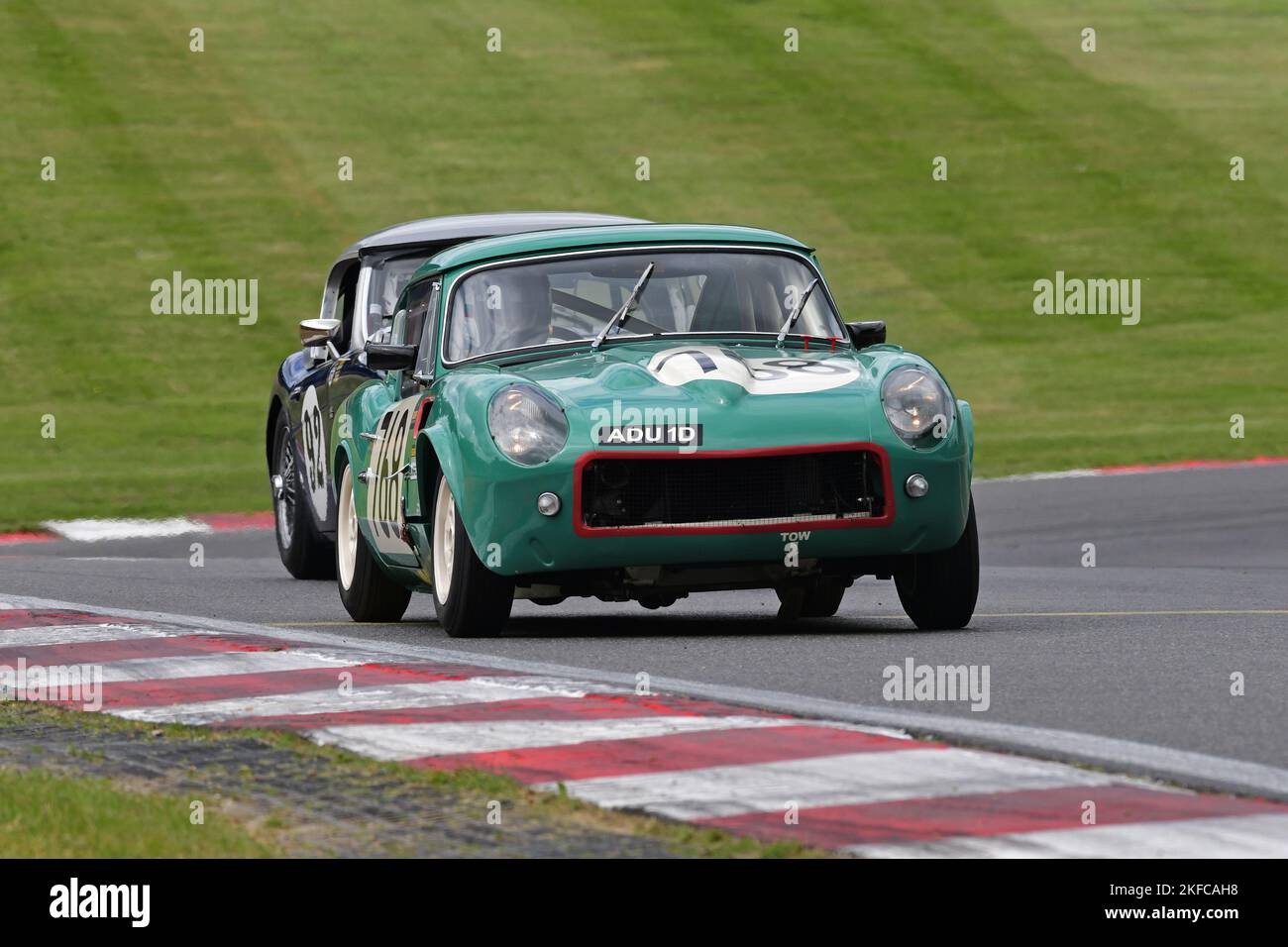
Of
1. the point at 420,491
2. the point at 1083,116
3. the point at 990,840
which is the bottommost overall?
the point at 990,840

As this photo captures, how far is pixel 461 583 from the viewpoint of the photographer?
8.87 metres

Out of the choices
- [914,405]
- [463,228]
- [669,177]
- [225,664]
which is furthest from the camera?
[669,177]

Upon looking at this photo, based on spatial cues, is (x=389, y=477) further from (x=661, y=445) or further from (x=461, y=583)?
(x=661, y=445)

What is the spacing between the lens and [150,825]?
522cm

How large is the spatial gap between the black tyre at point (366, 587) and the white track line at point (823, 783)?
4.91m

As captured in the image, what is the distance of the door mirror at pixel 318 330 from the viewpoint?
12.5m

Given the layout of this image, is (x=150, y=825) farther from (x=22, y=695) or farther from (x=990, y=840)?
(x=22, y=695)

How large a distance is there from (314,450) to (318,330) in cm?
72

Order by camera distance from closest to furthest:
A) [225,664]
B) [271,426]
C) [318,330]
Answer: [225,664], [318,330], [271,426]

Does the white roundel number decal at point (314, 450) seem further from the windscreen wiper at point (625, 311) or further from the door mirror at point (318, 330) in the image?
the windscreen wiper at point (625, 311)

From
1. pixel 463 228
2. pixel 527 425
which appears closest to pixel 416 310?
pixel 527 425

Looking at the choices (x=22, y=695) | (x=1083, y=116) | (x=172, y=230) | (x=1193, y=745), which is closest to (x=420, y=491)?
(x=22, y=695)

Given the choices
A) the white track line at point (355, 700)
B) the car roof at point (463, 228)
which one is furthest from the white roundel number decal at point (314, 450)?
the white track line at point (355, 700)

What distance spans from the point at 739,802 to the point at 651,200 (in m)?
27.3
